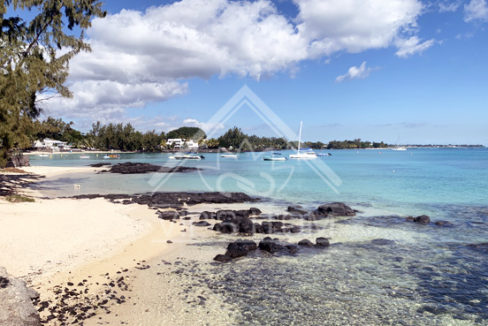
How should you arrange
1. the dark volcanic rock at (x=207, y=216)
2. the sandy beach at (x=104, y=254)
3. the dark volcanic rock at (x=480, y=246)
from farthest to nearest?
the dark volcanic rock at (x=207, y=216)
the dark volcanic rock at (x=480, y=246)
the sandy beach at (x=104, y=254)

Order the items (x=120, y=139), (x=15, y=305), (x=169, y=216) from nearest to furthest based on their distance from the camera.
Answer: (x=15, y=305) < (x=169, y=216) < (x=120, y=139)

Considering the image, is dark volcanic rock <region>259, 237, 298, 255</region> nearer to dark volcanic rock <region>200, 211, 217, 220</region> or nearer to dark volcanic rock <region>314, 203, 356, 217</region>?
dark volcanic rock <region>200, 211, 217, 220</region>

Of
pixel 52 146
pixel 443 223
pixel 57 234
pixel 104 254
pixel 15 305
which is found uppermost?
pixel 52 146

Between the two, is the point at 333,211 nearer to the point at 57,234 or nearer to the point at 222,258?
the point at 222,258

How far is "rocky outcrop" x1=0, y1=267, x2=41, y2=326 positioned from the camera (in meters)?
6.39

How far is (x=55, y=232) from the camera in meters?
13.5

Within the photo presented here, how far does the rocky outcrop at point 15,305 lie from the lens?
6.39m

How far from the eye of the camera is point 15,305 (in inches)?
264

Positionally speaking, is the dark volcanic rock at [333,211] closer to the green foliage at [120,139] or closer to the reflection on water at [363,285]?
the reflection on water at [363,285]

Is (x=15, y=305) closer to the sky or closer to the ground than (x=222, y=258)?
closer to the sky

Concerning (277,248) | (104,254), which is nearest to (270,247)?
(277,248)

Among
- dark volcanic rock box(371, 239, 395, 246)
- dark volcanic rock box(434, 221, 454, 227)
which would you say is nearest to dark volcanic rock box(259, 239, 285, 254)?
→ dark volcanic rock box(371, 239, 395, 246)

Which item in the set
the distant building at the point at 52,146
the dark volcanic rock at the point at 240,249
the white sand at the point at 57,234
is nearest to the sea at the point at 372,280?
the dark volcanic rock at the point at 240,249

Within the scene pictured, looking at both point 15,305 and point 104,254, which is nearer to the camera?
point 15,305
